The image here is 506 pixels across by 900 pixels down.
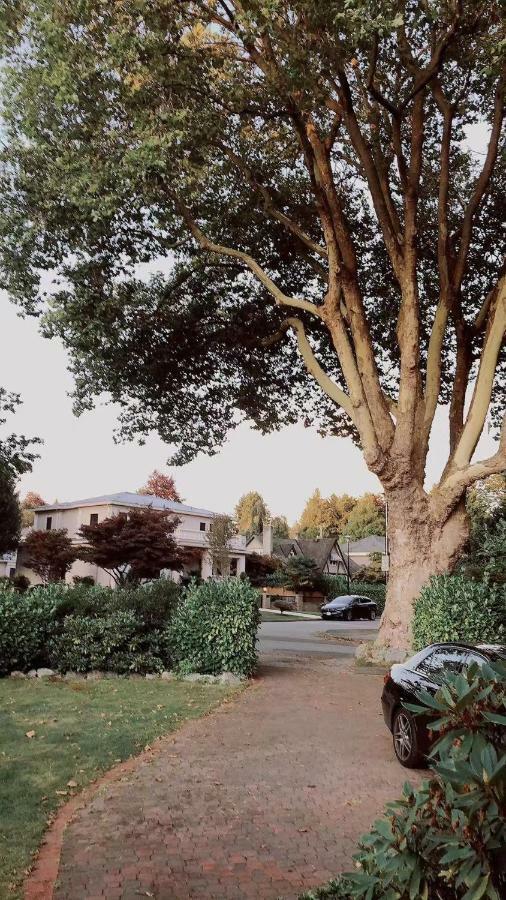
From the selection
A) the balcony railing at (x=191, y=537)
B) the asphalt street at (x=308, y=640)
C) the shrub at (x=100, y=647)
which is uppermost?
the balcony railing at (x=191, y=537)

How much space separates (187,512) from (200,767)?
4345 cm

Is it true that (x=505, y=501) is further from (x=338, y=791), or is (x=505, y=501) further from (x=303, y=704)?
(x=338, y=791)

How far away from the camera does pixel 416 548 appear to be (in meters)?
14.8

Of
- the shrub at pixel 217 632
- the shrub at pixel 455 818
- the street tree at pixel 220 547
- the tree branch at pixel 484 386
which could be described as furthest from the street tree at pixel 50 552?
the shrub at pixel 455 818

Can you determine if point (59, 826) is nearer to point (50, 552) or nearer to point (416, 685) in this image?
point (416, 685)

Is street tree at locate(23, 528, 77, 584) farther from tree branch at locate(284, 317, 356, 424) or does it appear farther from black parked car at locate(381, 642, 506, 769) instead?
black parked car at locate(381, 642, 506, 769)

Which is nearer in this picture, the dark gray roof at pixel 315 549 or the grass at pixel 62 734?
the grass at pixel 62 734

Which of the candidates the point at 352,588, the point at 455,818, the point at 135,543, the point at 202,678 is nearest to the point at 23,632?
the point at 202,678

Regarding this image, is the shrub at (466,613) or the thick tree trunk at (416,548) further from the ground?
the thick tree trunk at (416,548)

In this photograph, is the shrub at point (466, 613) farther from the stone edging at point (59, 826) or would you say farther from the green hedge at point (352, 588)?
the green hedge at point (352, 588)

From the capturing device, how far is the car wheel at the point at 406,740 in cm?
721

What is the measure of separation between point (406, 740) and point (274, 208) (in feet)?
38.6

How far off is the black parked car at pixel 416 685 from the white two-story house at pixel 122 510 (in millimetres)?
38332

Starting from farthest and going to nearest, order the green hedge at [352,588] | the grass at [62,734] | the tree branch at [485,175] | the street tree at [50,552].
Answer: the green hedge at [352,588] < the street tree at [50,552] < the tree branch at [485,175] < the grass at [62,734]
